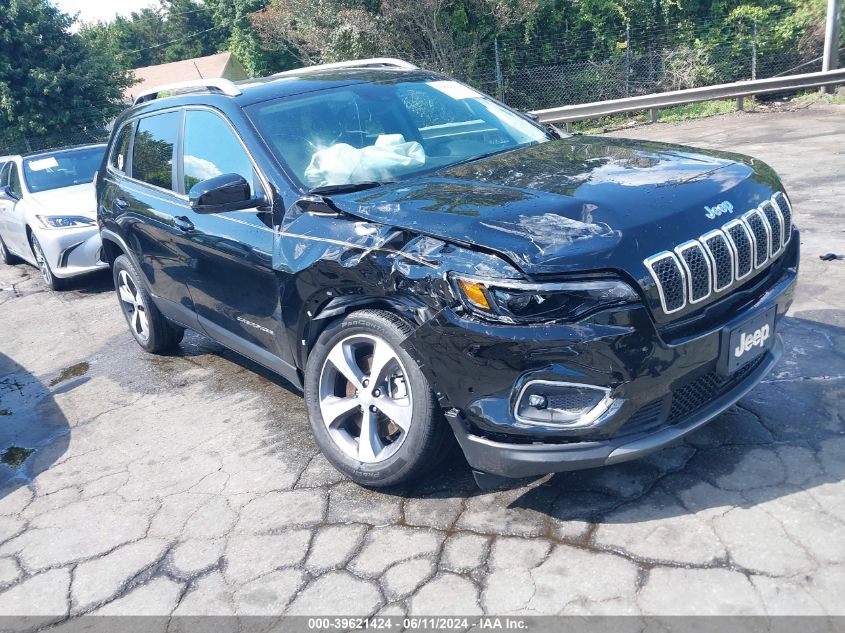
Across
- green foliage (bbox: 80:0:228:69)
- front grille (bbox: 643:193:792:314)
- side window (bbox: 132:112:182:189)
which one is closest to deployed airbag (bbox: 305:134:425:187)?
side window (bbox: 132:112:182:189)

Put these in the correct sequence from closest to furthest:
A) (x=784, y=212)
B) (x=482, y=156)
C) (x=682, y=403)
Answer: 1. (x=682, y=403)
2. (x=784, y=212)
3. (x=482, y=156)

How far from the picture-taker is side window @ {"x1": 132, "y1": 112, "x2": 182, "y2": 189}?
15.5 ft

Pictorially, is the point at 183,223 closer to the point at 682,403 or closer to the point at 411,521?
the point at 411,521

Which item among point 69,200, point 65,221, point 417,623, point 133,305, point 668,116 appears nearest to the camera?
point 417,623

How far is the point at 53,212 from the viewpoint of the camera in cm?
830

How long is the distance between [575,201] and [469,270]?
1.81ft

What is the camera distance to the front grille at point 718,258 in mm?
2773

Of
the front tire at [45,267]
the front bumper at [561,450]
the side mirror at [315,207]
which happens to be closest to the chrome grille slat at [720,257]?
the front bumper at [561,450]

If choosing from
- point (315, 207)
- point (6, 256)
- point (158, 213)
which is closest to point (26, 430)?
point (158, 213)

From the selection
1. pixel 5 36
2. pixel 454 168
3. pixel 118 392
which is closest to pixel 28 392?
pixel 118 392

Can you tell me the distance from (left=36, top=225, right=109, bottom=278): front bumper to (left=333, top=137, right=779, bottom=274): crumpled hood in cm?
554

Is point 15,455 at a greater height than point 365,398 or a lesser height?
lesser

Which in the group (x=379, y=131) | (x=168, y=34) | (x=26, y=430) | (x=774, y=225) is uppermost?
(x=168, y=34)

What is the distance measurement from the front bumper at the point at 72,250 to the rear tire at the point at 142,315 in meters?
2.29
